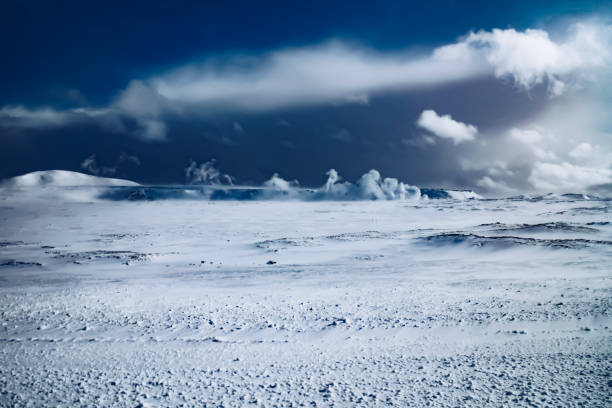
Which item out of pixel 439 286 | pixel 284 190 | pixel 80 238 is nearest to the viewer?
pixel 439 286

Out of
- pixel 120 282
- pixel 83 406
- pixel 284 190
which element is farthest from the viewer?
pixel 284 190

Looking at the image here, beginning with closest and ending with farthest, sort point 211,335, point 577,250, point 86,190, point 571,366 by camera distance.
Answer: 1. point 571,366
2. point 211,335
3. point 577,250
4. point 86,190

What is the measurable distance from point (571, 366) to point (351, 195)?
150 metres

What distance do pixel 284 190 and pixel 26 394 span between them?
142859mm

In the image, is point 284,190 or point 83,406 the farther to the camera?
point 284,190

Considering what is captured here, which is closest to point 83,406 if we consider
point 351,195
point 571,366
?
point 571,366

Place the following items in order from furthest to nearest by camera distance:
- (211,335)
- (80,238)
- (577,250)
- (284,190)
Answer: (284,190), (80,238), (577,250), (211,335)

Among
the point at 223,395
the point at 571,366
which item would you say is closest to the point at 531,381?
the point at 571,366

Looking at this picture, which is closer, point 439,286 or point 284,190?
point 439,286

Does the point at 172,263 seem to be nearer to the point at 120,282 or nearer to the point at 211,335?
the point at 120,282

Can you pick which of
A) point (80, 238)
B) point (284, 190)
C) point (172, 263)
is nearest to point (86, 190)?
point (284, 190)

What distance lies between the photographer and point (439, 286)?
40.6 ft

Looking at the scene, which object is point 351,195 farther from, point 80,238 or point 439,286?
point 439,286

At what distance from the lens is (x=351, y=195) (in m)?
156
